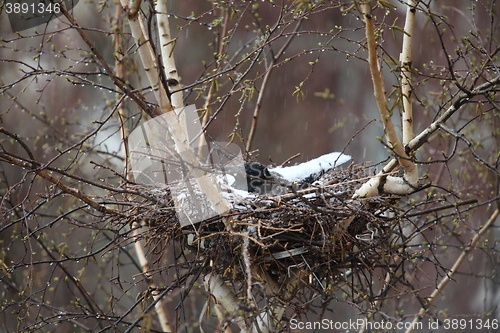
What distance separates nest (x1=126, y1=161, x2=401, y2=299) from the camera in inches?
92.1

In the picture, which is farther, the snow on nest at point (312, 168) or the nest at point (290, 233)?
the snow on nest at point (312, 168)

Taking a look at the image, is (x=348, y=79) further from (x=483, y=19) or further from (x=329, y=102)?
(x=483, y=19)

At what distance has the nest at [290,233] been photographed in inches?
92.1

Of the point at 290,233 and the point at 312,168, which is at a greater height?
the point at 312,168

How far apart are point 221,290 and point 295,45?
18.3ft

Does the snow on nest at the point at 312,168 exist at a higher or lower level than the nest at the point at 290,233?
higher

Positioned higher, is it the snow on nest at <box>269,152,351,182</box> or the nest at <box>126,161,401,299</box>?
the snow on nest at <box>269,152,351,182</box>

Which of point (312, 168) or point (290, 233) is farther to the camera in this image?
point (312, 168)

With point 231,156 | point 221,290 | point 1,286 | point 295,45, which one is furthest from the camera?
point 295,45

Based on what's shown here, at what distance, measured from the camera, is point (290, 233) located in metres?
2.46

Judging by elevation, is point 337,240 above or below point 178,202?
below

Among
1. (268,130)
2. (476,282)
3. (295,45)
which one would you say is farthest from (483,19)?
(476,282)

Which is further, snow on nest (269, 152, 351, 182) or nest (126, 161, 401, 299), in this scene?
snow on nest (269, 152, 351, 182)

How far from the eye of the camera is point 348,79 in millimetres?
7953
